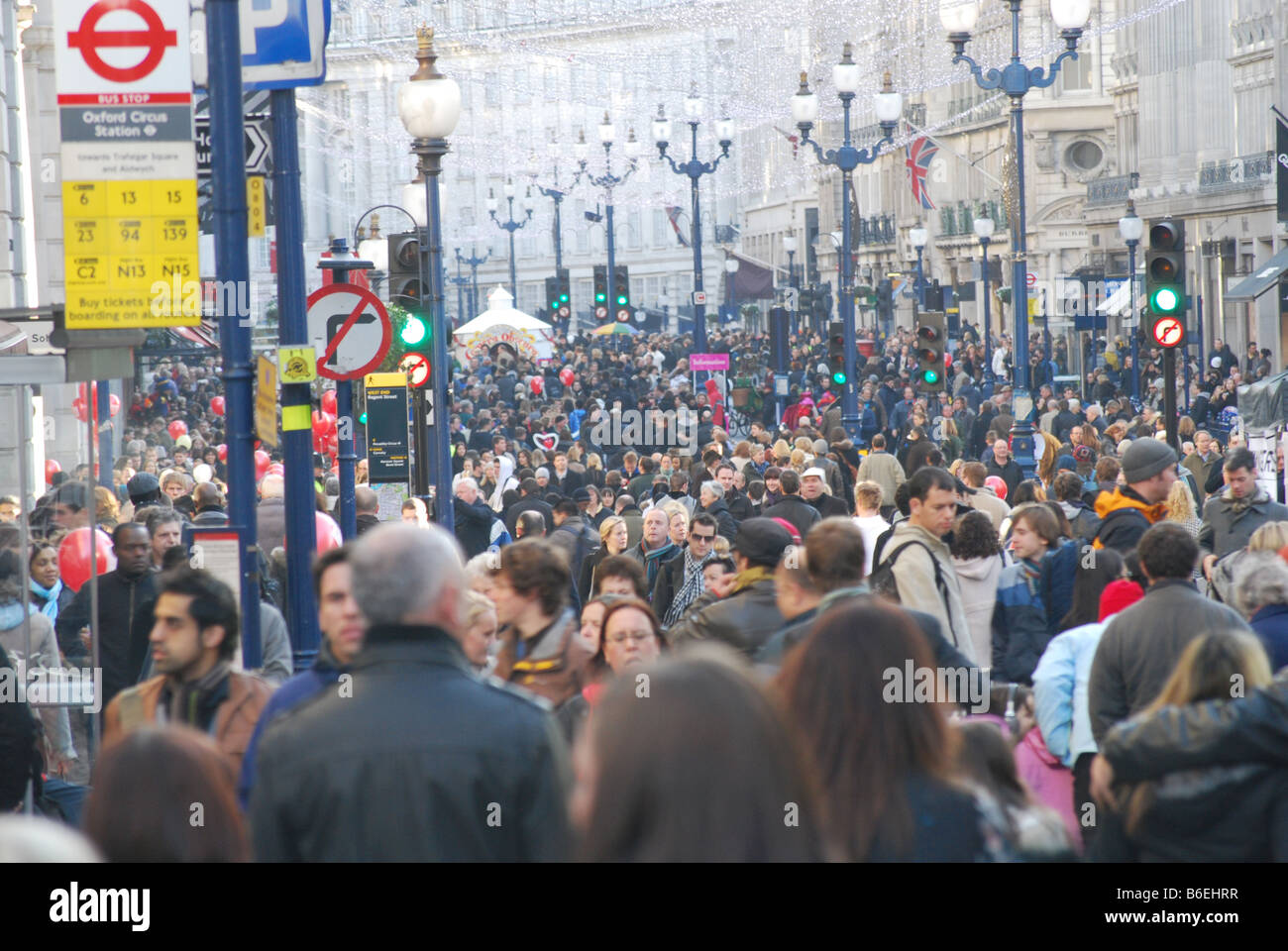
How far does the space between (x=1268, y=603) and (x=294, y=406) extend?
4665 mm

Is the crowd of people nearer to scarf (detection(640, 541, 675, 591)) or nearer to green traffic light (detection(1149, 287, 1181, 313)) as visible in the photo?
scarf (detection(640, 541, 675, 591))

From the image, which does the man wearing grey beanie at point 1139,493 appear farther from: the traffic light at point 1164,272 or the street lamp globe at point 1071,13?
the street lamp globe at point 1071,13

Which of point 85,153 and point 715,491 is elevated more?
point 85,153

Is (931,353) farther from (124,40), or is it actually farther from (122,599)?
(124,40)

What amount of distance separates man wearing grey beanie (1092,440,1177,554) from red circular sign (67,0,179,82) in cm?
474

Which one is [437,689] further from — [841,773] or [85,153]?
[85,153]

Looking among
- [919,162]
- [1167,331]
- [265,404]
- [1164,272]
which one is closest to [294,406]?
[265,404]

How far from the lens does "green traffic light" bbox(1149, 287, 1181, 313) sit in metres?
13.7

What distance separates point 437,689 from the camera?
151 inches

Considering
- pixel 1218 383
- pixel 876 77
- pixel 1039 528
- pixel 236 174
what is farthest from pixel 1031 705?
pixel 876 77

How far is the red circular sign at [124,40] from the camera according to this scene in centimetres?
782

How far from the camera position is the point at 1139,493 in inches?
369

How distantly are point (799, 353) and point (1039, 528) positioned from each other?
38.1 m

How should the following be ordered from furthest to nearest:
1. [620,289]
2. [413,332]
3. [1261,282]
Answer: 1. [620,289]
2. [1261,282]
3. [413,332]
